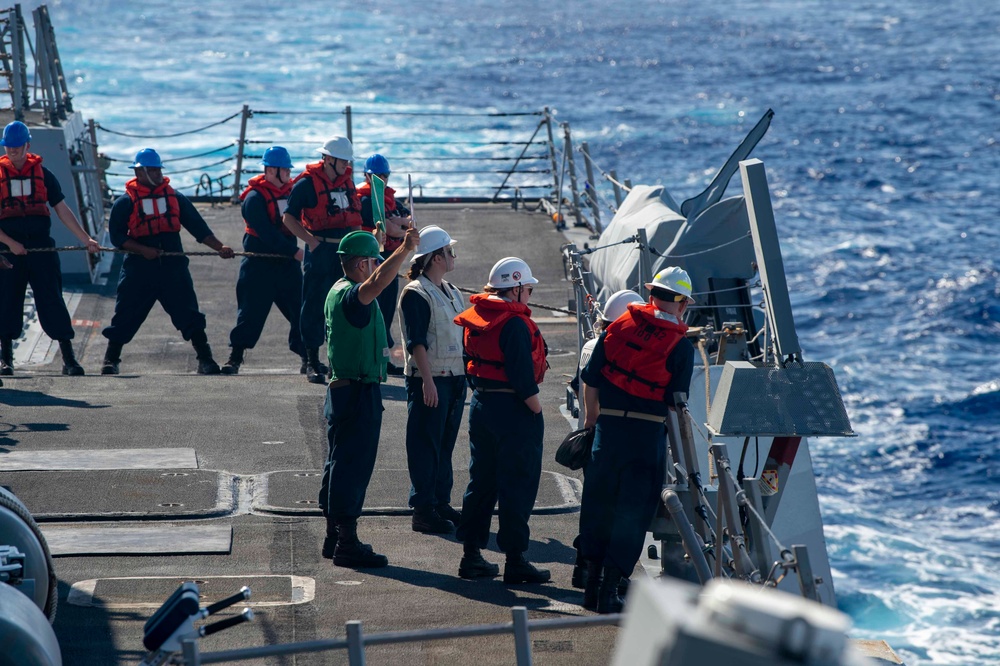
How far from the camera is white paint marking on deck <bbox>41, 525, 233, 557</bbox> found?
6.17 meters

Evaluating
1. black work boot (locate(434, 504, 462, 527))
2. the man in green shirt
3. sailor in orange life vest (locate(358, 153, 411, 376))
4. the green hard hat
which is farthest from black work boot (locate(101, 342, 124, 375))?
the green hard hat

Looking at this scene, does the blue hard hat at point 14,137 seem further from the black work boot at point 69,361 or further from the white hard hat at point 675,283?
the white hard hat at point 675,283

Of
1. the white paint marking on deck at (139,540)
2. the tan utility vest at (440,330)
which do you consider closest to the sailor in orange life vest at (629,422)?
the tan utility vest at (440,330)

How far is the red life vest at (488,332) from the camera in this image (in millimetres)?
6047

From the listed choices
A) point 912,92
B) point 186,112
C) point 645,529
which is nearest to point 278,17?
point 186,112

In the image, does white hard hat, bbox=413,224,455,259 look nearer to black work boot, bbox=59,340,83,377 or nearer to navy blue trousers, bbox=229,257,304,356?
navy blue trousers, bbox=229,257,304,356

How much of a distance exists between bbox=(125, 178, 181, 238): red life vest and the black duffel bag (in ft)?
15.5

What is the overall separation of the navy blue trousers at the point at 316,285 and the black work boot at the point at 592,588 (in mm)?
4268

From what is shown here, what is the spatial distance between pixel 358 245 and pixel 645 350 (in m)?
1.48

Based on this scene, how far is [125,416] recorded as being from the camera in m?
8.61

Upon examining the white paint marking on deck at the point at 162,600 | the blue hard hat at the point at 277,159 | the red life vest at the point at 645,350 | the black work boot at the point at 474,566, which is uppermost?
the blue hard hat at the point at 277,159

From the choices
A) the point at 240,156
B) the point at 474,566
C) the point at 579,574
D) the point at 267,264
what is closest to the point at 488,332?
the point at 474,566

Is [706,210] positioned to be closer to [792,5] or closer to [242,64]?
[242,64]

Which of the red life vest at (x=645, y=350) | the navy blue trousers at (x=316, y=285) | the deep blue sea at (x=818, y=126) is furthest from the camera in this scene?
the deep blue sea at (x=818, y=126)
